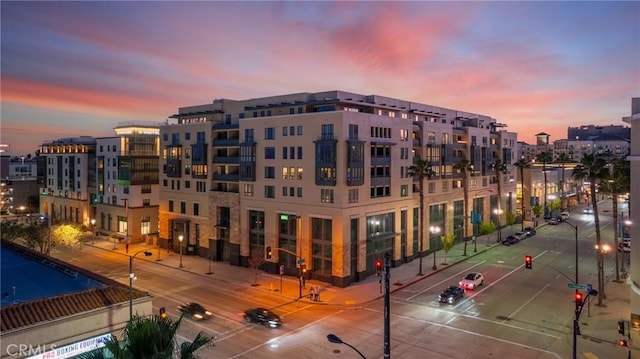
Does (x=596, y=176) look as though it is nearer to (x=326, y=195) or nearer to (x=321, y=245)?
(x=326, y=195)

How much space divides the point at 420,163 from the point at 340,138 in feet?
43.4

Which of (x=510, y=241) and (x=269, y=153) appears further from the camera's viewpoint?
(x=510, y=241)

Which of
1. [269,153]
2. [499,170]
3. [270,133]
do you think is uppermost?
[270,133]

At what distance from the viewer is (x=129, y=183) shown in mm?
84375

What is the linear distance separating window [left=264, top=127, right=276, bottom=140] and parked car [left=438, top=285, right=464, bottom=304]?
3026 cm

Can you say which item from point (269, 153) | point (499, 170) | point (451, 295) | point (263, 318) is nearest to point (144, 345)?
point (263, 318)

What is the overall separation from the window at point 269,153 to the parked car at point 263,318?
24.9m

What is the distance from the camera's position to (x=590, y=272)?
193ft

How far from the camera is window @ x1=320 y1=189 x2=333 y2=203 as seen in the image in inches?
2142

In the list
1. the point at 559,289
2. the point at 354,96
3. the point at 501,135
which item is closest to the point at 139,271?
the point at 354,96

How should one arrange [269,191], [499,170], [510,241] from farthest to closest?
[499,170] < [510,241] < [269,191]

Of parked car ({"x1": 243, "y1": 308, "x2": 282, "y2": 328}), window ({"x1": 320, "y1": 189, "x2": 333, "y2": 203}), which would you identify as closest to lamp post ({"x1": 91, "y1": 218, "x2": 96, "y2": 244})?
window ({"x1": 320, "y1": 189, "x2": 333, "y2": 203})

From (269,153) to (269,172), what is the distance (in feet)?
8.80

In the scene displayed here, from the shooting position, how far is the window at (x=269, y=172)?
2384 inches
